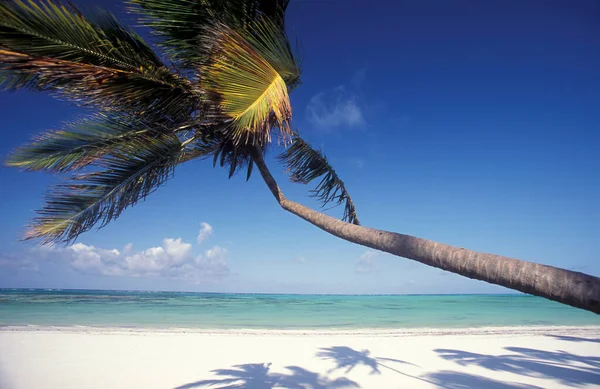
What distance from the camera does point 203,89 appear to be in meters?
3.29

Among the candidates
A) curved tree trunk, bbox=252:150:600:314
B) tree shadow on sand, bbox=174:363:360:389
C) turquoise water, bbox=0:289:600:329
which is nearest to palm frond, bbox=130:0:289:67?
curved tree trunk, bbox=252:150:600:314

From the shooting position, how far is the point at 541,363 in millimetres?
9164

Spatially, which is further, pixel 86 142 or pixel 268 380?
pixel 268 380

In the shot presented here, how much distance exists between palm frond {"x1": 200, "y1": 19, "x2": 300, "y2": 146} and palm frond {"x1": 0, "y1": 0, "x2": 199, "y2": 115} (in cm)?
73

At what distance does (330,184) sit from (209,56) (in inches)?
107

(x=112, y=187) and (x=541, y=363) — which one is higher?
(x=112, y=187)

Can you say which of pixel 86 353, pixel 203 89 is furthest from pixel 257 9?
pixel 86 353

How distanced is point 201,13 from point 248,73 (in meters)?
1.21

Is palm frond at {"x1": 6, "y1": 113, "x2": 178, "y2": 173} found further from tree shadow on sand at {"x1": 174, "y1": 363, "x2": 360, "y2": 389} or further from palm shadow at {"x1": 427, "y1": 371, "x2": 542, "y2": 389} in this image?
palm shadow at {"x1": 427, "y1": 371, "x2": 542, "y2": 389}

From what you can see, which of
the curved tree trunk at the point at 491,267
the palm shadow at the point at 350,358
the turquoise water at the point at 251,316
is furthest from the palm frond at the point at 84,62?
the turquoise water at the point at 251,316

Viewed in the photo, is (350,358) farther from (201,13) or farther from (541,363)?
(201,13)

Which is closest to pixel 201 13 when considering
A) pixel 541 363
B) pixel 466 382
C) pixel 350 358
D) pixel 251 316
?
pixel 466 382

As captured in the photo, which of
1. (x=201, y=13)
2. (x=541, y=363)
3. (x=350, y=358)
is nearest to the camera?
(x=201, y=13)

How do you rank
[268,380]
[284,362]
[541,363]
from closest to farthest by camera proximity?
[268,380], [284,362], [541,363]
